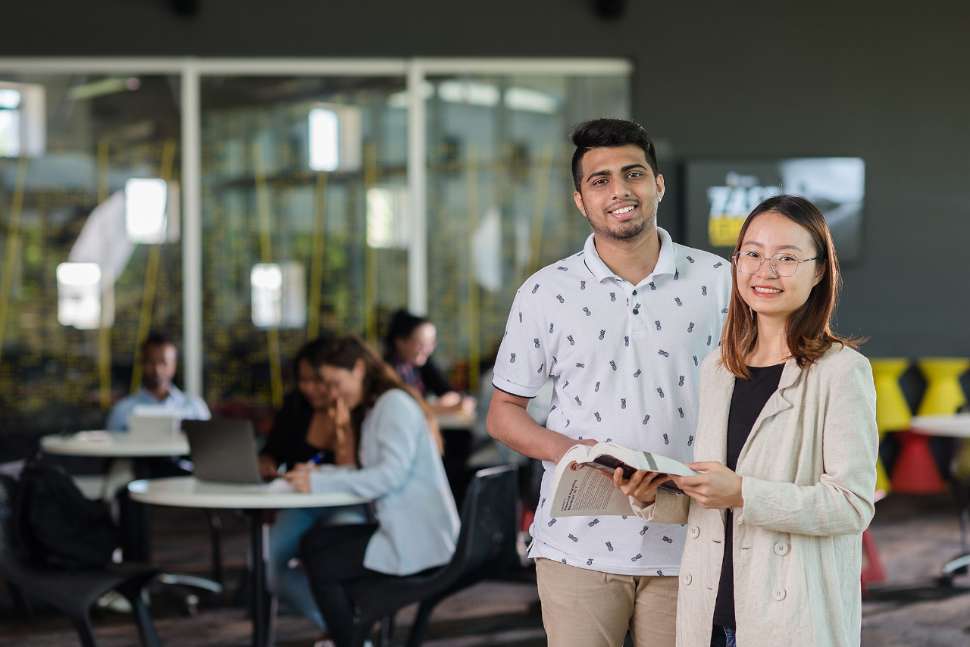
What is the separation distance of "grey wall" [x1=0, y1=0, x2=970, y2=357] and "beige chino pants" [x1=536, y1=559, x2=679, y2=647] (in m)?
6.32

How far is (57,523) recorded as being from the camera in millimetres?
4363

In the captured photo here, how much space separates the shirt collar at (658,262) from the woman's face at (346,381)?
2174 millimetres

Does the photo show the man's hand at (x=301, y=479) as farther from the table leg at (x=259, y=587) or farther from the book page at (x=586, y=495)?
the book page at (x=586, y=495)

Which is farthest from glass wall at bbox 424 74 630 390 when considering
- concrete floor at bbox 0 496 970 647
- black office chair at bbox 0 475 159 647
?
black office chair at bbox 0 475 159 647

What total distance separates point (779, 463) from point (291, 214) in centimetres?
677

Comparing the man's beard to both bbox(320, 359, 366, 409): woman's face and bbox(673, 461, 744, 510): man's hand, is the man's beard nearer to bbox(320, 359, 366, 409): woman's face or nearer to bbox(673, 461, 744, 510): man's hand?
bbox(673, 461, 744, 510): man's hand

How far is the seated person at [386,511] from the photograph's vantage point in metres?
4.25

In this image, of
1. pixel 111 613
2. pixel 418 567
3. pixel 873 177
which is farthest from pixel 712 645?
pixel 873 177

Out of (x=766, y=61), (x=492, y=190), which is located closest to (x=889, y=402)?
(x=766, y=61)

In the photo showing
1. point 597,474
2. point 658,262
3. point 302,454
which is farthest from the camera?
point 302,454

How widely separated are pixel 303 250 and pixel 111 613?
132 inches

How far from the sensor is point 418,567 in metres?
4.24

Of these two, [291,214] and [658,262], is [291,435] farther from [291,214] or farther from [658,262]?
[291,214]

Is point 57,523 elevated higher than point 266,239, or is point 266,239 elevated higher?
point 266,239
